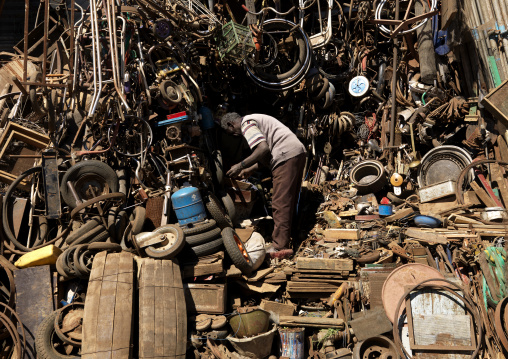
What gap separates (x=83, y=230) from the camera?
678cm

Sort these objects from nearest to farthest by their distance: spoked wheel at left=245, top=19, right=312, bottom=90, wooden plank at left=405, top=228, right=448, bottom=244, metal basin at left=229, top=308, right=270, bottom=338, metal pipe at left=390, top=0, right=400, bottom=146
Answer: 1. metal basin at left=229, top=308, right=270, bottom=338
2. wooden plank at left=405, top=228, right=448, bottom=244
3. spoked wheel at left=245, top=19, right=312, bottom=90
4. metal pipe at left=390, top=0, right=400, bottom=146

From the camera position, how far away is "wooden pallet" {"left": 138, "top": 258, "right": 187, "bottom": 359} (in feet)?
18.5

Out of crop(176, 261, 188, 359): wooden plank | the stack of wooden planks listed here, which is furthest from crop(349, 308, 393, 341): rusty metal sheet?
crop(176, 261, 188, 359): wooden plank

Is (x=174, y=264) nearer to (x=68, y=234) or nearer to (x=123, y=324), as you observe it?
(x=123, y=324)

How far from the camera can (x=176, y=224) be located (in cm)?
691

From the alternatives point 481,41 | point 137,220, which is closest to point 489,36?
point 481,41

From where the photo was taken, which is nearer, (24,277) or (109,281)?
(109,281)

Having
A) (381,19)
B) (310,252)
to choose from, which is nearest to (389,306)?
(310,252)

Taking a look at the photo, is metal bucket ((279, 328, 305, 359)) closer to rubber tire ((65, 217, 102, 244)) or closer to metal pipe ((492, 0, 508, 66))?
rubber tire ((65, 217, 102, 244))

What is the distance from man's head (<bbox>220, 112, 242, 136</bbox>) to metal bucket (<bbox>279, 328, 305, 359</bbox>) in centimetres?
316

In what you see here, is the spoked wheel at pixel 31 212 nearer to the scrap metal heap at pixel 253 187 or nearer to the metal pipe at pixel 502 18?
the scrap metal heap at pixel 253 187

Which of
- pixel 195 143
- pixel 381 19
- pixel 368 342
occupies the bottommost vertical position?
pixel 368 342

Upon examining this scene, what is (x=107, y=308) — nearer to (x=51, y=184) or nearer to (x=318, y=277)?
(x=51, y=184)

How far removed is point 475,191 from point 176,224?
440 centimetres
